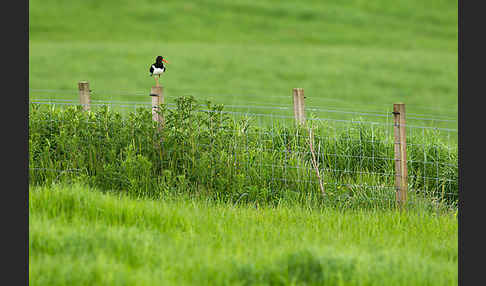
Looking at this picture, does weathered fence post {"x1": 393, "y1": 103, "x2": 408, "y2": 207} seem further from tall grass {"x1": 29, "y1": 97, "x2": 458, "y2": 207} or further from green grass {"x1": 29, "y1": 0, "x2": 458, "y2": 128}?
green grass {"x1": 29, "y1": 0, "x2": 458, "y2": 128}

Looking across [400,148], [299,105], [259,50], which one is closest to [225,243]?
[400,148]

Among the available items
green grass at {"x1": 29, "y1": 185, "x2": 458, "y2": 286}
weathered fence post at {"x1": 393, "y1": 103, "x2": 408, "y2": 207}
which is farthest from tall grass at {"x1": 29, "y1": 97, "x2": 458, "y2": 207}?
green grass at {"x1": 29, "y1": 185, "x2": 458, "y2": 286}

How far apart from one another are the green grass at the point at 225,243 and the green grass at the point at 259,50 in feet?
29.5

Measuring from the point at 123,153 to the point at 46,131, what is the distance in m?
1.57

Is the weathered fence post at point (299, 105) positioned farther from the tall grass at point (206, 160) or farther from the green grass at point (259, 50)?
the green grass at point (259, 50)

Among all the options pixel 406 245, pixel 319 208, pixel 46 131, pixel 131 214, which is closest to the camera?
pixel 406 245

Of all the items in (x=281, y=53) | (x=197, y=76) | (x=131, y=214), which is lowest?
(x=131, y=214)

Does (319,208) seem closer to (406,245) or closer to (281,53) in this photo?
(406,245)

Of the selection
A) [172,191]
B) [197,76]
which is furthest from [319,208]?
[197,76]

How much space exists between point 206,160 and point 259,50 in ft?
80.6

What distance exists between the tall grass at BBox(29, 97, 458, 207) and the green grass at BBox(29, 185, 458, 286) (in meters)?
0.53

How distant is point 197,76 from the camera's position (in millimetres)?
26422

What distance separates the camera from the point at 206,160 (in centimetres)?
823

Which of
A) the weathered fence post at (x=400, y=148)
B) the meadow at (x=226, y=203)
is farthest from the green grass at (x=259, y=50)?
the weathered fence post at (x=400, y=148)
